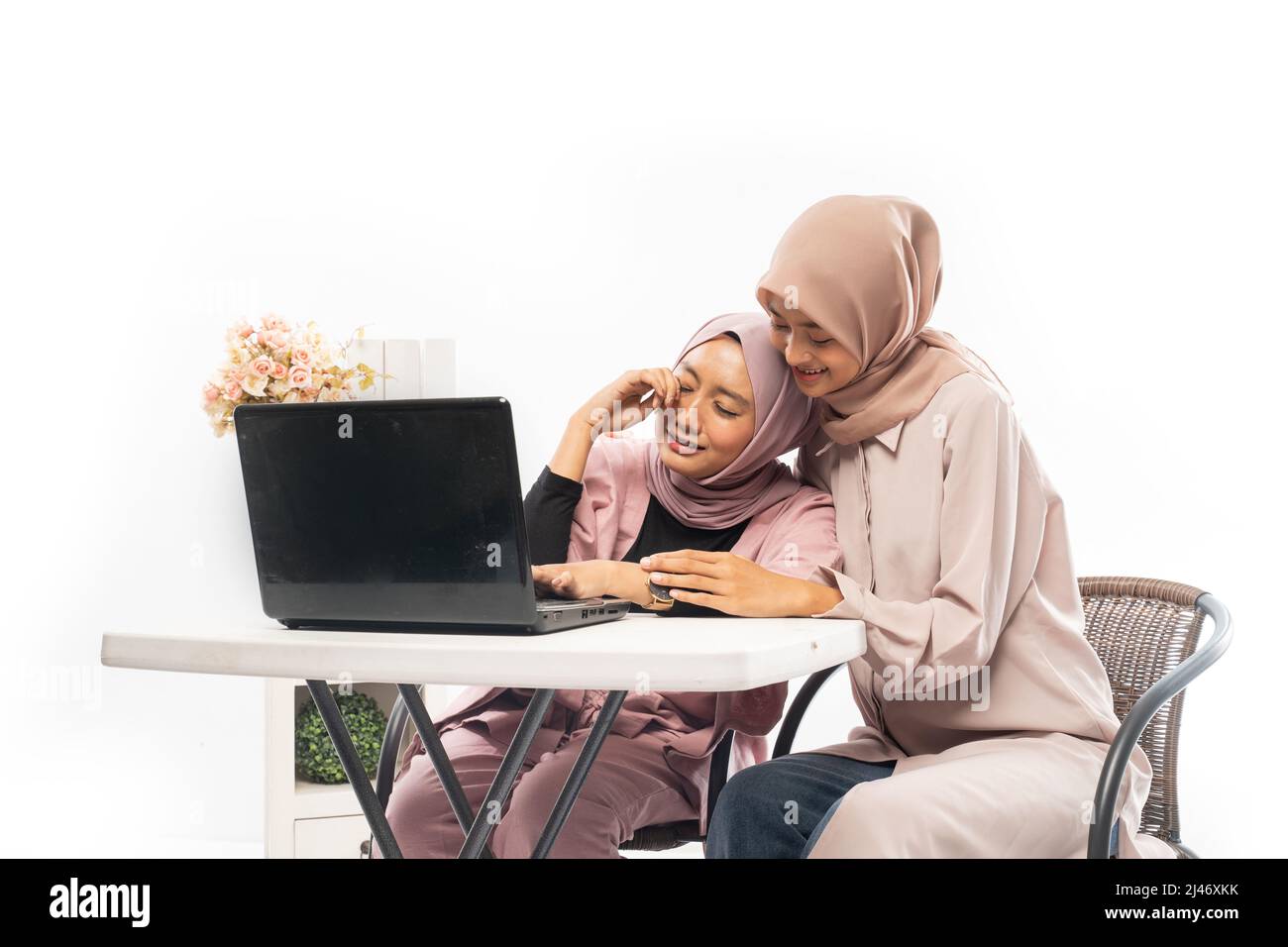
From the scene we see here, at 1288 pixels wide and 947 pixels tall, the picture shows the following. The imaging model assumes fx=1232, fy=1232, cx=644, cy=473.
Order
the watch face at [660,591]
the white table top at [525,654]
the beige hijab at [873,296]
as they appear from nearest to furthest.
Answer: the white table top at [525,654] < the watch face at [660,591] < the beige hijab at [873,296]

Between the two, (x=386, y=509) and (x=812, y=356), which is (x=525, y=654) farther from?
(x=812, y=356)

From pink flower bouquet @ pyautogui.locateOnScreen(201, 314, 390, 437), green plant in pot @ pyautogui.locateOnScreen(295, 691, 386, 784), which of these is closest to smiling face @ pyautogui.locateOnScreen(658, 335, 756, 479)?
pink flower bouquet @ pyautogui.locateOnScreen(201, 314, 390, 437)

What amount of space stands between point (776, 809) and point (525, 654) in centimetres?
67

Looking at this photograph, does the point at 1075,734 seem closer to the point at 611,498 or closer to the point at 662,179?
the point at 611,498

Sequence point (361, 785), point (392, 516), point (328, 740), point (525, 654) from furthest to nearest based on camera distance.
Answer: point (328, 740) → point (361, 785) → point (392, 516) → point (525, 654)

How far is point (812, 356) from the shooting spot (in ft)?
6.52

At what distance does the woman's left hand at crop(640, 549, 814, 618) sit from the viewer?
1737 mm

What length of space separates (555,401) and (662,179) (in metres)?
0.82

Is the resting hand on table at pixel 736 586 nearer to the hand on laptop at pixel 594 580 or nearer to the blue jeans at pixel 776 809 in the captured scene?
the hand on laptop at pixel 594 580

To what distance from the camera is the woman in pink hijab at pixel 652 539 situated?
2.06m

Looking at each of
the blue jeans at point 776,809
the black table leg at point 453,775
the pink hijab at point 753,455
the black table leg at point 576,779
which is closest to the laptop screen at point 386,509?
the black table leg at point 453,775

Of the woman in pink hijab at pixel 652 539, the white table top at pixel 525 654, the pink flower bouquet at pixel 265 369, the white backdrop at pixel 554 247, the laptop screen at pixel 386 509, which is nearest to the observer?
the white table top at pixel 525 654

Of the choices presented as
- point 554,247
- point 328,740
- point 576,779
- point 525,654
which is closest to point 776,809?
point 576,779
